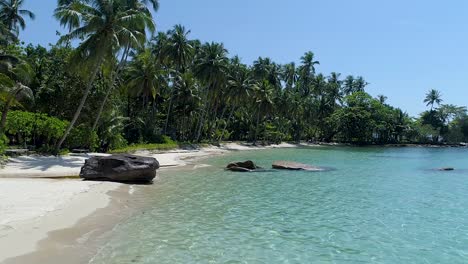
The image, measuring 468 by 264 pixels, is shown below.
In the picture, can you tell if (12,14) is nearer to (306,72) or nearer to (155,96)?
(155,96)

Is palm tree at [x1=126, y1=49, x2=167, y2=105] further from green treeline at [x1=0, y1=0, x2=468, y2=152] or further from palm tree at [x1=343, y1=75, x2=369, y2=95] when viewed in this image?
palm tree at [x1=343, y1=75, x2=369, y2=95]

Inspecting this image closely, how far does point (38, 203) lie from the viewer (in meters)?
14.2

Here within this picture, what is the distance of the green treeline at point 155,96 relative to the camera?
3231cm

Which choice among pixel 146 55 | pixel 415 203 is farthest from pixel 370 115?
pixel 415 203

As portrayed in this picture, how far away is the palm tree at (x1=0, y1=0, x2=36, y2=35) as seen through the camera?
56000 millimetres

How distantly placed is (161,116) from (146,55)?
568 inches

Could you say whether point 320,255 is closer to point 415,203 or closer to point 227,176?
point 415,203

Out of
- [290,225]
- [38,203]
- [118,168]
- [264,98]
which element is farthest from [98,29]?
[264,98]

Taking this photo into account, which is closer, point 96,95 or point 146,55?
point 96,95

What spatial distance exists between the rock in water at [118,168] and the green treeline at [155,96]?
31.5 feet

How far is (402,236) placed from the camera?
13.0 m

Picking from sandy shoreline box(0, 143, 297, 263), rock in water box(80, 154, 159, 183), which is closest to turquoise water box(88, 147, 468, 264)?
rock in water box(80, 154, 159, 183)

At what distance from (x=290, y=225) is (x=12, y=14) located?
5701cm

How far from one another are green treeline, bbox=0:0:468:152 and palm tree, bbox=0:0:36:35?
0.14 meters
